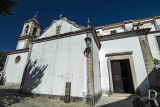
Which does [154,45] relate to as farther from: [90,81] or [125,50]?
[90,81]

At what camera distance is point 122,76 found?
770 cm

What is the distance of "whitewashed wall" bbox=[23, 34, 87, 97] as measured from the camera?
17.7ft

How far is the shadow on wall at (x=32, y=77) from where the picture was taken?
6570mm

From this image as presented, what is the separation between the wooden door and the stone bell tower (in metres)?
15.4

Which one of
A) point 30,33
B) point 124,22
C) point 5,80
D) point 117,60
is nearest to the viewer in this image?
point 117,60

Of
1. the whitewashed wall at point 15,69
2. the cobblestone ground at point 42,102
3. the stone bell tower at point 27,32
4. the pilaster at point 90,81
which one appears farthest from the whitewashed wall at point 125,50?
the stone bell tower at point 27,32

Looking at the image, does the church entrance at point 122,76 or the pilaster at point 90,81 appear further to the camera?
the church entrance at point 122,76

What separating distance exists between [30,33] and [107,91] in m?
16.8

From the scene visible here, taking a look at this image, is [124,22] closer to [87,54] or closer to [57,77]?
[87,54]

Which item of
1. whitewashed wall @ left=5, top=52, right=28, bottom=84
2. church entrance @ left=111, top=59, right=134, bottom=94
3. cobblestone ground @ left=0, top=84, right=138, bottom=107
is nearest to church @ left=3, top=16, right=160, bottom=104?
church entrance @ left=111, top=59, right=134, bottom=94

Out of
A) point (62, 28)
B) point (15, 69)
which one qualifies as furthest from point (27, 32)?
point (62, 28)

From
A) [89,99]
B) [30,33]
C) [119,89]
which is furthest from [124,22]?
[30,33]

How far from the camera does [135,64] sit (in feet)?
23.7

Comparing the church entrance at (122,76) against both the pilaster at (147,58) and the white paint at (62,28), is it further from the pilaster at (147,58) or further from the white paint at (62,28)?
the white paint at (62,28)
